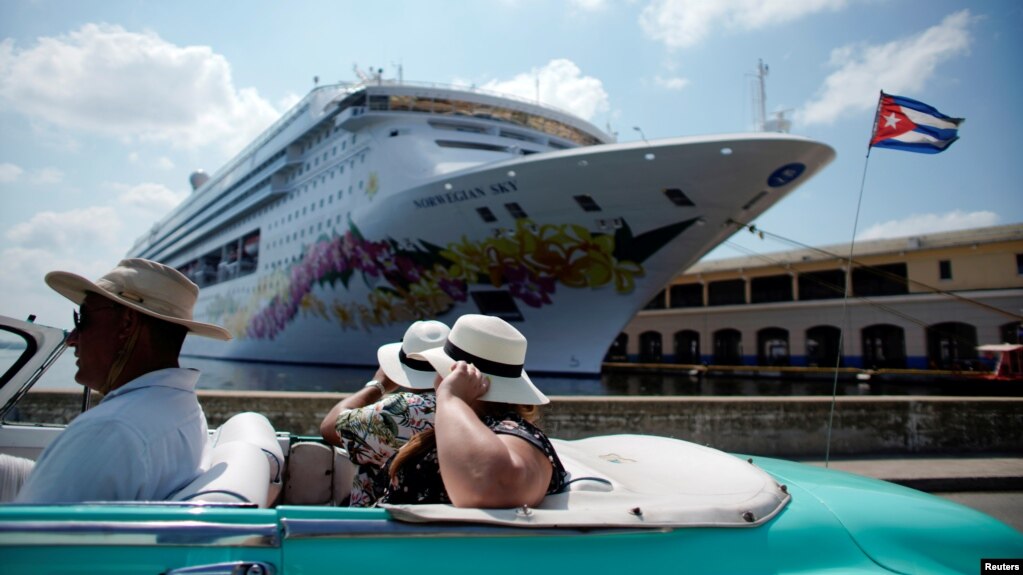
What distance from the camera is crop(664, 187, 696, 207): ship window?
1418 centimetres

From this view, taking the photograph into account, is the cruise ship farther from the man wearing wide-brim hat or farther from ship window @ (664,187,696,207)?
the man wearing wide-brim hat

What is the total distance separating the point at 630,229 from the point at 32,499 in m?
14.5

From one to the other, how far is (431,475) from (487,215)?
14421mm

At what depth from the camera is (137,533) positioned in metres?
1.24

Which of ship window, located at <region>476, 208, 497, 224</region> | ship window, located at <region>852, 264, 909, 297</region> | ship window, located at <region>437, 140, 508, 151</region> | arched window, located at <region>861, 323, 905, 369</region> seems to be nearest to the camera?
ship window, located at <region>476, 208, 497, 224</region>

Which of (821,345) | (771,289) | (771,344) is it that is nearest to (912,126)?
(821,345)

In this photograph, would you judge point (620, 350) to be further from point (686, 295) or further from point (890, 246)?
point (890, 246)

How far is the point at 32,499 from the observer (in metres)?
1.34

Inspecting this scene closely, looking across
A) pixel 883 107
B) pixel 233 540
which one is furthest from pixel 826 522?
pixel 883 107

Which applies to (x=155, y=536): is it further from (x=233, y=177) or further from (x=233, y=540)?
(x=233, y=177)

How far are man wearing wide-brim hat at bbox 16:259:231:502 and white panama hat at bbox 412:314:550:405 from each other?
74 centimetres

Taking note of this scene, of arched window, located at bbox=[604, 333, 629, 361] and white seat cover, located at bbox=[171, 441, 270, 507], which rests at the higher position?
arched window, located at bbox=[604, 333, 629, 361]

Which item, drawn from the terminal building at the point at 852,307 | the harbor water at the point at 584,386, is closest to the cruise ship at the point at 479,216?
the harbor water at the point at 584,386

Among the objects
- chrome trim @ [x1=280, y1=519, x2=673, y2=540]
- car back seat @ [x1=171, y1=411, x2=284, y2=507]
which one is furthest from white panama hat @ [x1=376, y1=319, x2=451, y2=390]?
chrome trim @ [x1=280, y1=519, x2=673, y2=540]
